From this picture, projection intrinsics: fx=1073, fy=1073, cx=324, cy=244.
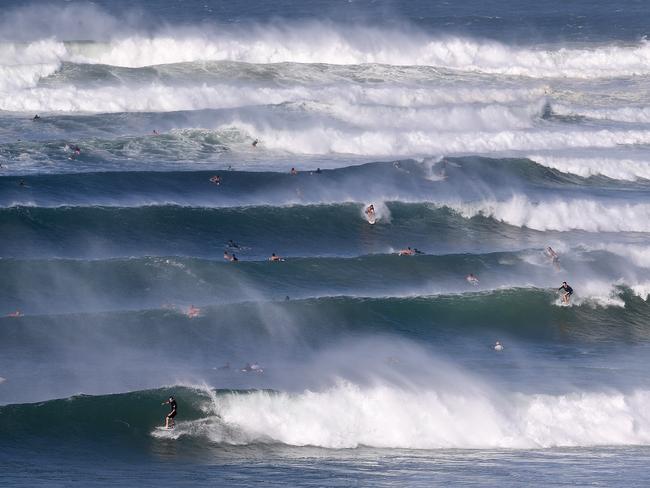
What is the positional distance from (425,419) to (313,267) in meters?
8.24

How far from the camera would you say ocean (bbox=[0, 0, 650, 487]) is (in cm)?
1966

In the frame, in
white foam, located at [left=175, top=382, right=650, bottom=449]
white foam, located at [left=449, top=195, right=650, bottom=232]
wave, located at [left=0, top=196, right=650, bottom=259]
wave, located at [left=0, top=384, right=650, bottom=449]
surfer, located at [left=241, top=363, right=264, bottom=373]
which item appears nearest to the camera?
wave, located at [left=0, top=384, right=650, bottom=449]

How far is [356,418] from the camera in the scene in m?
20.5

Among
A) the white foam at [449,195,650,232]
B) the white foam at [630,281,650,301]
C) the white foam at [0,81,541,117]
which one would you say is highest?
the white foam at [0,81,541,117]

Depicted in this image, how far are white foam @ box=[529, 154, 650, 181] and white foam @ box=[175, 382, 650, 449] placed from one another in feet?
58.9

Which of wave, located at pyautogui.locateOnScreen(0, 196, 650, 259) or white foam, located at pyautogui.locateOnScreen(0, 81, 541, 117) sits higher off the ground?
white foam, located at pyautogui.locateOnScreen(0, 81, 541, 117)

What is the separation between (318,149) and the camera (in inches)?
1550

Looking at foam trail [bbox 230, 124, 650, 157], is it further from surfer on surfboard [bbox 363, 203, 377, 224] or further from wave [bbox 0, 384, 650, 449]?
wave [bbox 0, 384, 650, 449]

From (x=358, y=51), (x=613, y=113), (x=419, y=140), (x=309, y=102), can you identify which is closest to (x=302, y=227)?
(x=419, y=140)

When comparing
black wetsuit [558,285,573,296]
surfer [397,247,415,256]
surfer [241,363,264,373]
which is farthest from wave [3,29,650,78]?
surfer [241,363,264,373]

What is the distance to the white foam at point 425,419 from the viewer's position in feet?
65.7

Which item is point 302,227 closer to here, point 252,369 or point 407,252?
point 407,252

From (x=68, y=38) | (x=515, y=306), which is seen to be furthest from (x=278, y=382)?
(x=68, y=38)

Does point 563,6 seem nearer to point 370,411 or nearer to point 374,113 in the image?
point 374,113
